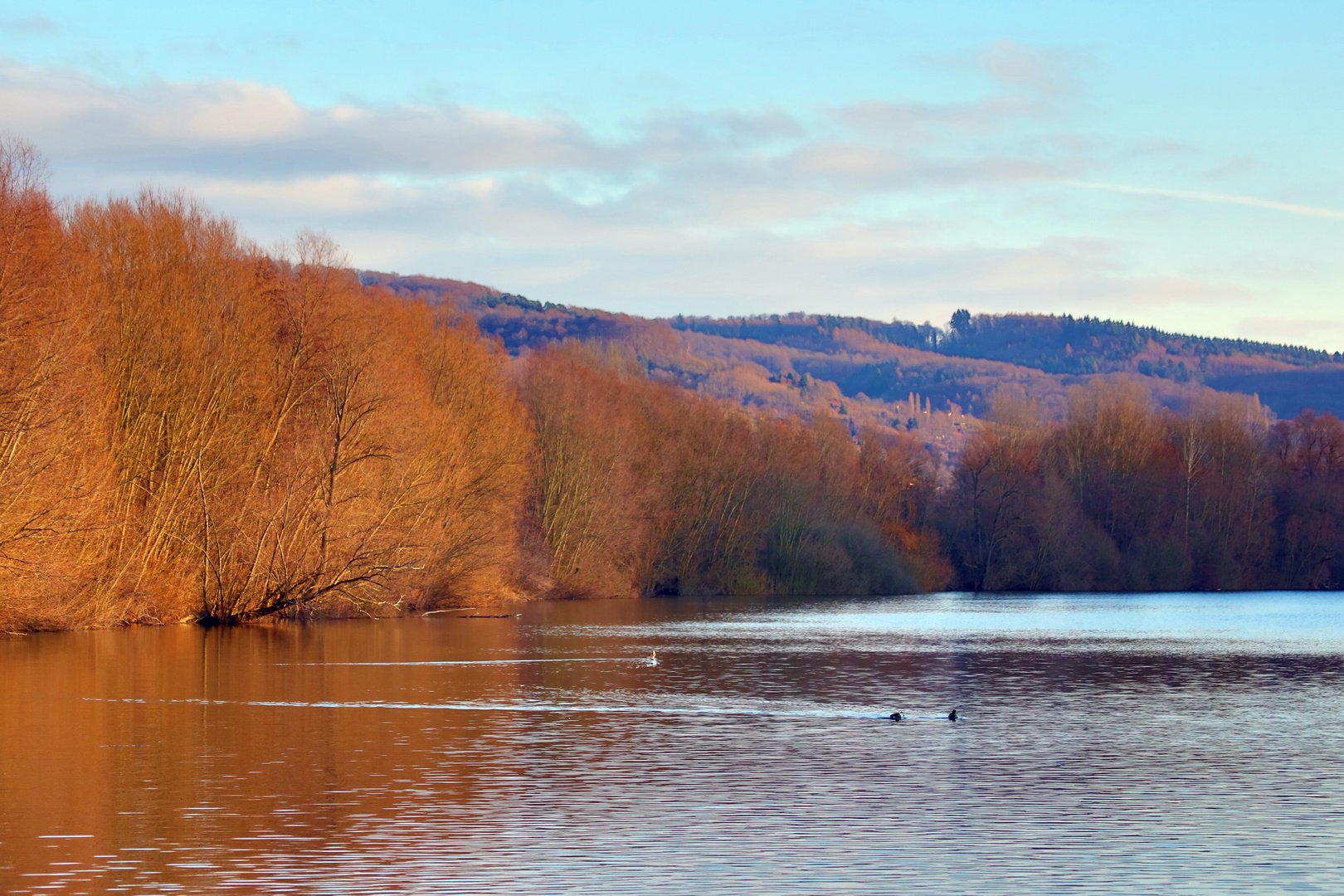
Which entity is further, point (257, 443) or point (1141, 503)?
point (1141, 503)

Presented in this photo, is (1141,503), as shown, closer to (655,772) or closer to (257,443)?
(257,443)

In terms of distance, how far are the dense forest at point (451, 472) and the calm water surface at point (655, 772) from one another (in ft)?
26.2

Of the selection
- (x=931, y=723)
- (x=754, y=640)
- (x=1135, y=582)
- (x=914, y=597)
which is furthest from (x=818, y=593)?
(x=931, y=723)

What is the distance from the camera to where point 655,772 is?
770 inches

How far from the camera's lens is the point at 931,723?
82.9 feet

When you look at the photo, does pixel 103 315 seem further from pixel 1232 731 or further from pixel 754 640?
pixel 1232 731

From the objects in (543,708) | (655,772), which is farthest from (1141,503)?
(655,772)

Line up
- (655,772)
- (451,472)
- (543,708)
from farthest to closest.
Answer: (451,472) < (543,708) < (655,772)

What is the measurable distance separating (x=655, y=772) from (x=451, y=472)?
43.4 meters

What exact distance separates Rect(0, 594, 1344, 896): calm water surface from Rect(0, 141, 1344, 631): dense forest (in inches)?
315

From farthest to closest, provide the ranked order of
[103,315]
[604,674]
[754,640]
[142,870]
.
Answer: [754,640] → [103,315] → [604,674] → [142,870]

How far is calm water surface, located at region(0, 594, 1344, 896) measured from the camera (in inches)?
535

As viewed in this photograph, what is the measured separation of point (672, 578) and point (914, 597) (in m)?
17.8

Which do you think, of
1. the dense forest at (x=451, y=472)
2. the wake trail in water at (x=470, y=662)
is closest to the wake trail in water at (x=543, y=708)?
the wake trail in water at (x=470, y=662)
